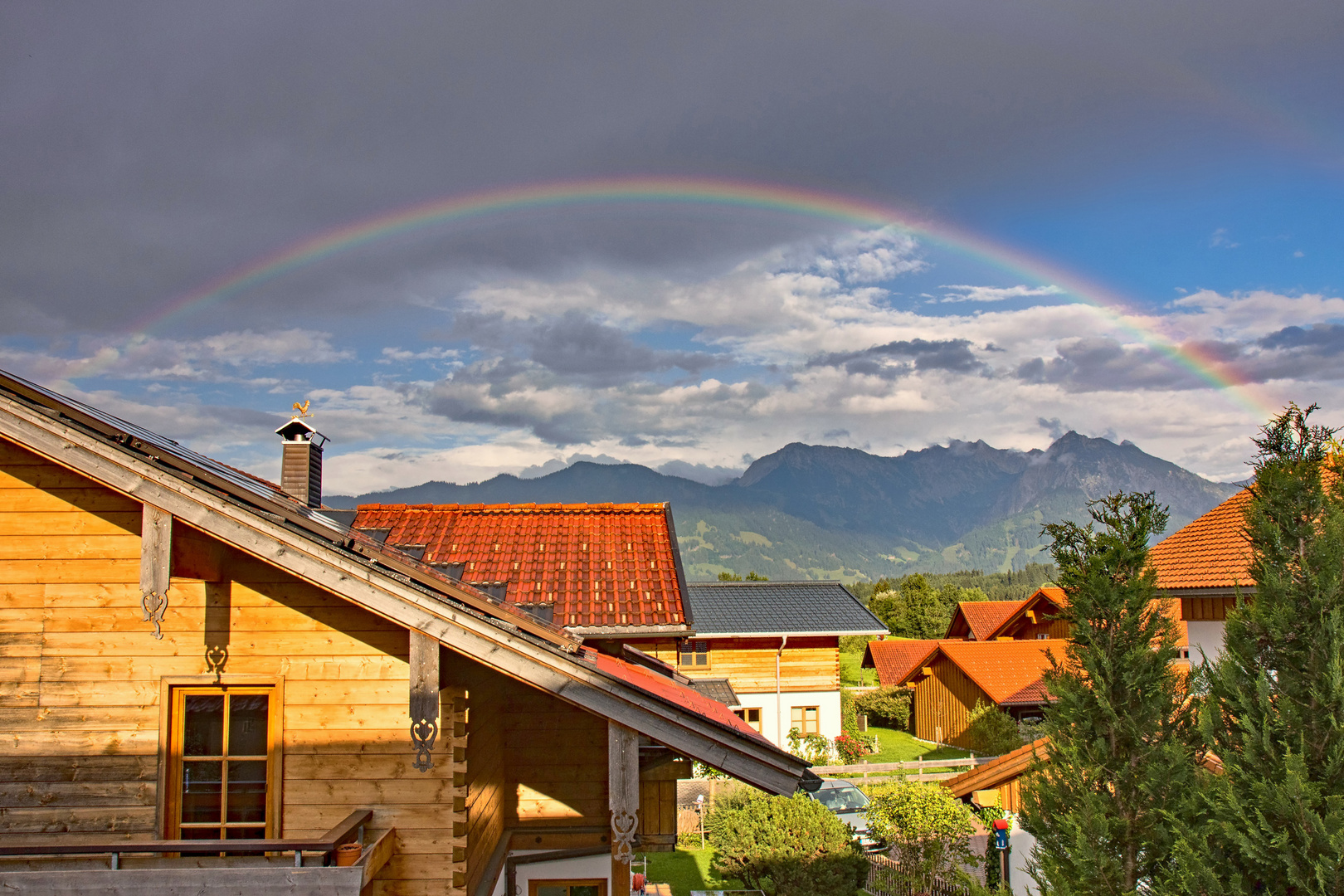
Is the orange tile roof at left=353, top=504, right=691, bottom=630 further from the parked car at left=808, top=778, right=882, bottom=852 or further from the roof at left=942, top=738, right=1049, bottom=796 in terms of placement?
the parked car at left=808, top=778, right=882, bottom=852

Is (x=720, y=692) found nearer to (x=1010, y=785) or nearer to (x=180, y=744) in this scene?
(x=1010, y=785)

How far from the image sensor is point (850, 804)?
23.3 metres

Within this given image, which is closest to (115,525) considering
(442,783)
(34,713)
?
(34,713)

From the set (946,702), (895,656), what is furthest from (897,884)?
(895,656)

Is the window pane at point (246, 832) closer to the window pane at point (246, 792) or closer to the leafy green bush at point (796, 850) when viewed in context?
the window pane at point (246, 792)

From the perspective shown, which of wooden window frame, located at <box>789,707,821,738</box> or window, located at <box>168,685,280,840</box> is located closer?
window, located at <box>168,685,280,840</box>

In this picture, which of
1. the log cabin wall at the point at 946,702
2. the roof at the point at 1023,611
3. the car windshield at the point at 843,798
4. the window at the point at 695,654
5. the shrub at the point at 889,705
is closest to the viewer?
the car windshield at the point at 843,798

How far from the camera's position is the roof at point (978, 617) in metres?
49.2

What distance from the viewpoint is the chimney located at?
14.9 meters

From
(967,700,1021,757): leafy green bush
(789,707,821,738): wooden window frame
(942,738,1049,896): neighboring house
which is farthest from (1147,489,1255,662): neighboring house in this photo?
(789,707,821,738): wooden window frame

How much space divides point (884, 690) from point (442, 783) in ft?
125

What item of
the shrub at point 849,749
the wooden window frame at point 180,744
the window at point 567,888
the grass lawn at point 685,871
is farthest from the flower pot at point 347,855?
→ the shrub at point 849,749

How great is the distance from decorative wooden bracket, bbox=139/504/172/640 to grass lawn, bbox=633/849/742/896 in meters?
15.0

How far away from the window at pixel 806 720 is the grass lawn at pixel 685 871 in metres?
11.7
